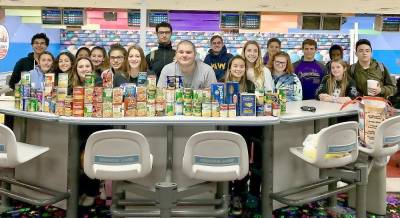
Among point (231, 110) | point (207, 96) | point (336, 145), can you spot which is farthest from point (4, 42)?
point (336, 145)

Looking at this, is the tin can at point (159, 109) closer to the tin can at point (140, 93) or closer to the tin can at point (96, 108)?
the tin can at point (140, 93)

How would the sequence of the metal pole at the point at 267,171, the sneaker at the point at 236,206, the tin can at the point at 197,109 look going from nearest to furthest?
the tin can at the point at 197,109 < the metal pole at the point at 267,171 < the sneaker at the point at 236,206

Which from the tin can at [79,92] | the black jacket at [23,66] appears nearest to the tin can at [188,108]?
the tin can at [79,92]

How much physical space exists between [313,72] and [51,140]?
116 inches

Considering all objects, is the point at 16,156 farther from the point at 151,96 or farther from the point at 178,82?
the point at 178,82

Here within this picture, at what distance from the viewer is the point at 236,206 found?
13.1ft

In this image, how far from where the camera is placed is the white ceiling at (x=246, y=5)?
5.17m

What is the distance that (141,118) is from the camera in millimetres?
3205

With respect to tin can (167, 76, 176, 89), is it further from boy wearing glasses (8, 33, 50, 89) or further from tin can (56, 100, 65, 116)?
boy wearing glasses (8, 33, 50, 89)

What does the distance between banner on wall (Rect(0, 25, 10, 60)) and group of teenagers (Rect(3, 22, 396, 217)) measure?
116 inches

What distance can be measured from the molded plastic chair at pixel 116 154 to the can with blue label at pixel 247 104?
2.66 ft

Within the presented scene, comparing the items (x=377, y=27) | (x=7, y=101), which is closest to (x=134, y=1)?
(x=7, y=101)

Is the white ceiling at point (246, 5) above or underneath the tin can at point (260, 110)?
above

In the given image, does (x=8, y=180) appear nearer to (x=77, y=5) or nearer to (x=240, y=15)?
(x=77, y=5)
